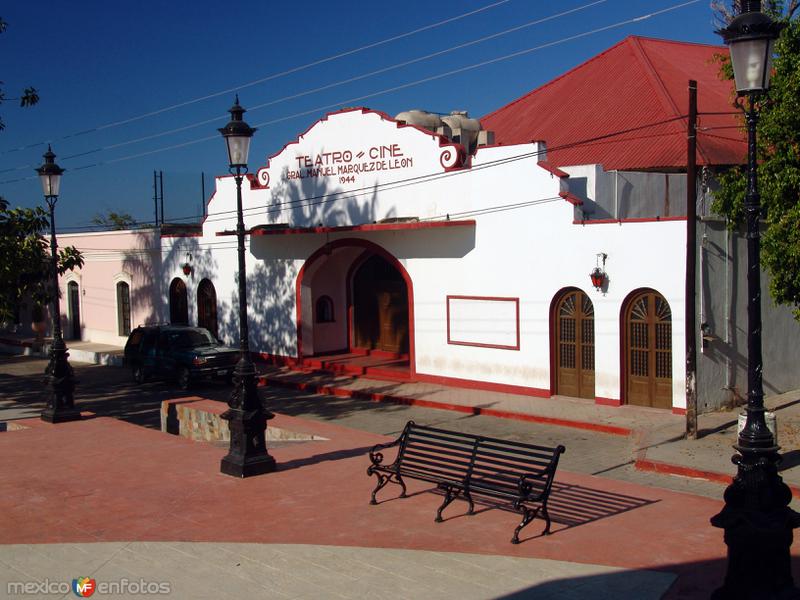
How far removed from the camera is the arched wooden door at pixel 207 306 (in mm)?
26141

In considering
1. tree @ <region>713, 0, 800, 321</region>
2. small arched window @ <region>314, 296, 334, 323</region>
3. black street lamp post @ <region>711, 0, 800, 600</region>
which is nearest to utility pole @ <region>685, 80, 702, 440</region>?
tree @ <region>713, 0, 800, 321</region>

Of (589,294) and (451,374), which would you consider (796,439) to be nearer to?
(589,294)

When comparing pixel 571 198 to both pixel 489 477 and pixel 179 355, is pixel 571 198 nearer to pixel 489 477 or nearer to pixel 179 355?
pixel 489 477

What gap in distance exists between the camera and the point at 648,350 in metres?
15.6

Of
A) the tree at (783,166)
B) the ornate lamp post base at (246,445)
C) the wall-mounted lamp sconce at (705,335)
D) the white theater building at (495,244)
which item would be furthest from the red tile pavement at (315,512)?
the white theater building at (495,244)

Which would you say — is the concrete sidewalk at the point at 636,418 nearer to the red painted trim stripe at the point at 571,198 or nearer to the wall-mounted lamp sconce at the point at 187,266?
the red painted trim stripe at the point at 571,198

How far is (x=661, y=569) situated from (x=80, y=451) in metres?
9.12

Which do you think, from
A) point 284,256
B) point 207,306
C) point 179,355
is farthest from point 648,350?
point 207,306

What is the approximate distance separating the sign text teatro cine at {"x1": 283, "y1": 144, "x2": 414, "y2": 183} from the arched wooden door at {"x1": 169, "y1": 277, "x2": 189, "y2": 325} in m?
6.61

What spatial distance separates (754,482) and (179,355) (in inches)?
668

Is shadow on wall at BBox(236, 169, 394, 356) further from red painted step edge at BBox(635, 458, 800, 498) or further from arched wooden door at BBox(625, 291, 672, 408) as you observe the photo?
red painted step edge at BBox(635, 458, 800, 498)

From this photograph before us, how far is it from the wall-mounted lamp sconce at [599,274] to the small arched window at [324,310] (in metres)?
9.83

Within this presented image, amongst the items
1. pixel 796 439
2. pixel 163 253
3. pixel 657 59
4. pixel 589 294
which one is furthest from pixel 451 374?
pixel 163 253

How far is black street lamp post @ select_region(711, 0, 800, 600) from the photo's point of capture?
6.13m
